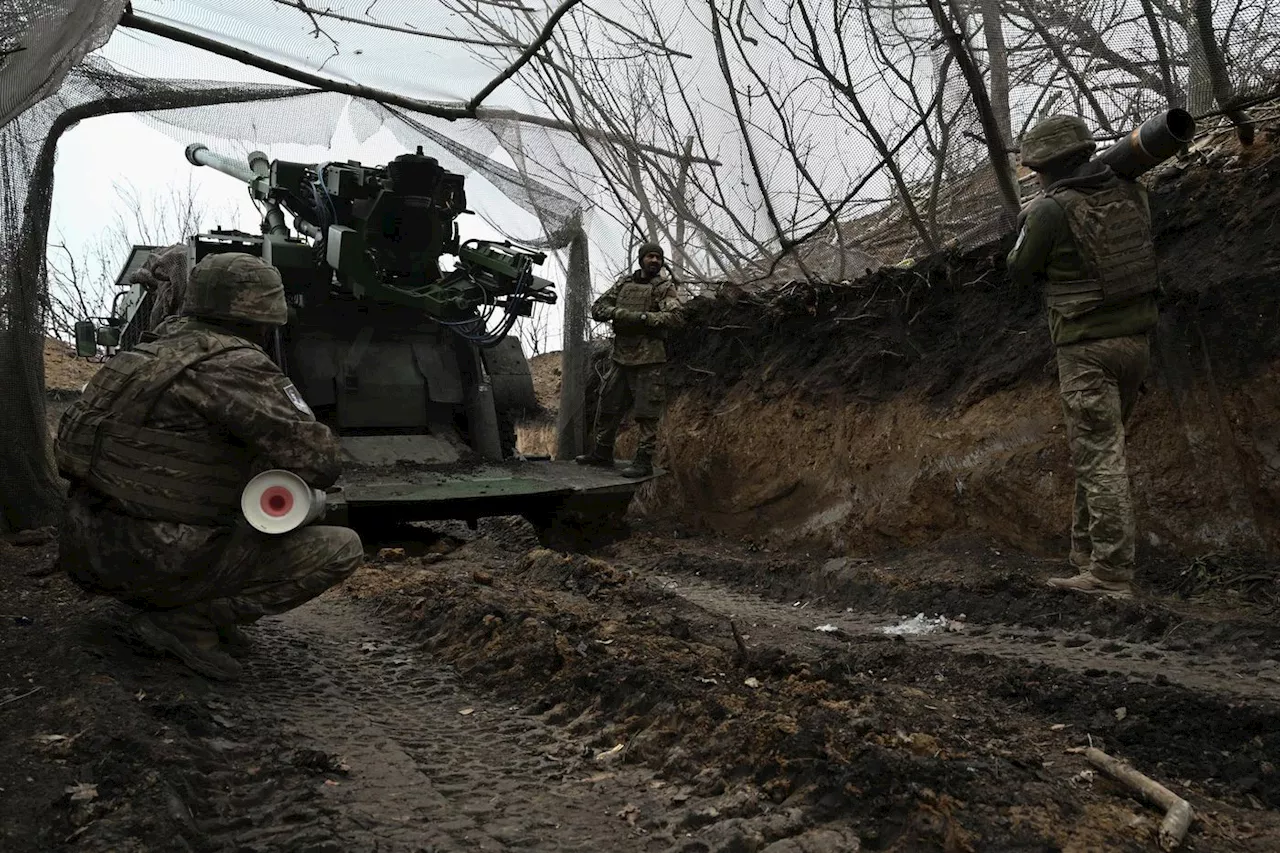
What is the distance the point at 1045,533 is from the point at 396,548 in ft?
14.0

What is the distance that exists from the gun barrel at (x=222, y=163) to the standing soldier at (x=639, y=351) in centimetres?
308

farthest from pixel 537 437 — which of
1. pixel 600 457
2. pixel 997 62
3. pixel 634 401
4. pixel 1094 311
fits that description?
pixel 1094 311

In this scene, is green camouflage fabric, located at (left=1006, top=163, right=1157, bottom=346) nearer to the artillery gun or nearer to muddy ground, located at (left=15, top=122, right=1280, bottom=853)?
muddy ground, located at (left=15, top=122, right=1280, bottom=853)

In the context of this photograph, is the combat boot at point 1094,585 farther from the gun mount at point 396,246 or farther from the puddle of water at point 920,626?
the gun mount at point 396,246

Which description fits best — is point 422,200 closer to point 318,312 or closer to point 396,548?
point 318,312

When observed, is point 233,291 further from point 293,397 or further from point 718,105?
point 718,105

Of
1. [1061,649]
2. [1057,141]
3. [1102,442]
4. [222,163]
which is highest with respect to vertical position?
[222,163]

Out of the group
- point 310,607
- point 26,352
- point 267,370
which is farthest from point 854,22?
point 26,352

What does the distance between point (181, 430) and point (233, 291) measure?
558 mm

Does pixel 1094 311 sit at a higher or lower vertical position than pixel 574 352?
lower

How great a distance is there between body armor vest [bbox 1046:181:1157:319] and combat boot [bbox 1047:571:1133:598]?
1266 mm

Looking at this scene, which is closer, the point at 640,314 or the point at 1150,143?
the point at 1150,143

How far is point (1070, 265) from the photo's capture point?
5.25m

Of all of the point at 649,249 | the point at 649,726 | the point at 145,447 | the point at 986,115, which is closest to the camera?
the point at 649,726
